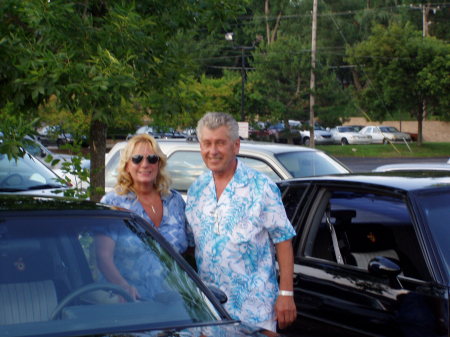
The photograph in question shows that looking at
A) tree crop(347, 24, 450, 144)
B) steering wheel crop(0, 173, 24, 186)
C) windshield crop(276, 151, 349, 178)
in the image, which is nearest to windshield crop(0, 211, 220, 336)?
windshield crop(276, 151, 349, 178)

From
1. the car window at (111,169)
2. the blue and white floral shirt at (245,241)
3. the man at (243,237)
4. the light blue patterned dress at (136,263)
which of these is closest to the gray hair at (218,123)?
the man at (243,237)

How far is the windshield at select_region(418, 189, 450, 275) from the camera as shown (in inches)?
183

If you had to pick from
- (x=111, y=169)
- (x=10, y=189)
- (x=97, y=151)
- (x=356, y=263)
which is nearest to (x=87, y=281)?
(x=356, y=263)

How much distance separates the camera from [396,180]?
529cm

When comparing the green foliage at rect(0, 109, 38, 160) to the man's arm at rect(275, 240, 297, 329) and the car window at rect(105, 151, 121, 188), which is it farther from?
the car window at rect(105, 151, 121, 188)

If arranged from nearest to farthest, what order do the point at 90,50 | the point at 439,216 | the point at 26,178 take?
1. the point at 439,216
2. the point at 90,50
3. the point at 26,178

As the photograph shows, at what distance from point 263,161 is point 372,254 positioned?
4.23 metres

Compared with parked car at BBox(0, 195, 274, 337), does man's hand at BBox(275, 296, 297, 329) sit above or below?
below

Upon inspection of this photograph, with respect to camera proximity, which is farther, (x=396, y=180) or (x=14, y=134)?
(x=14, y=134)

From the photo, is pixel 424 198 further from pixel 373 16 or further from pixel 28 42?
pixel 373 16

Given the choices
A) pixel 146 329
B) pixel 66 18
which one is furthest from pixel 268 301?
pixel 66 18

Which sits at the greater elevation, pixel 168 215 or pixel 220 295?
pixel 168 215

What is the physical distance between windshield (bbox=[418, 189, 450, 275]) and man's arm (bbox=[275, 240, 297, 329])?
961 millimetres

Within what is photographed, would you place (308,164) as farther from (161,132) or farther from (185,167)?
(161,132)
